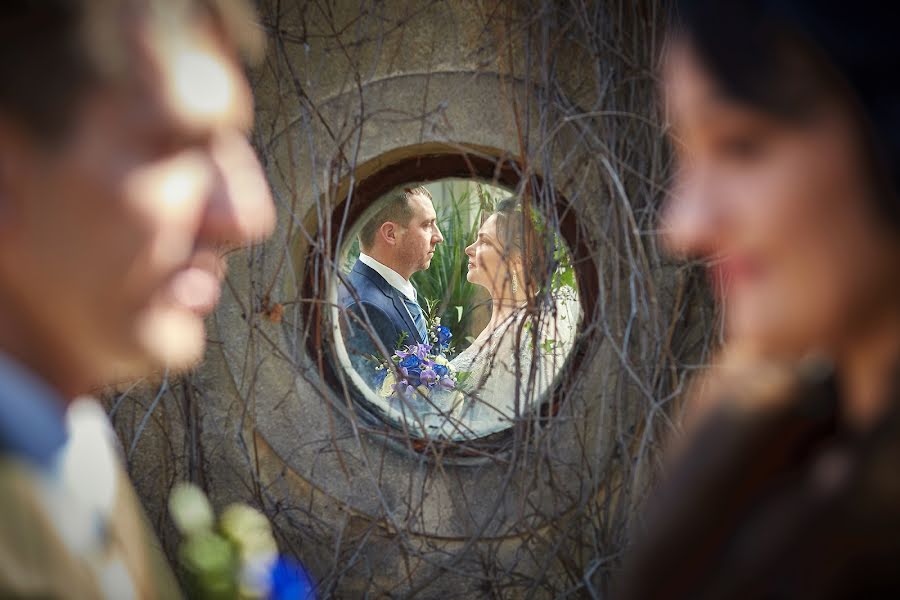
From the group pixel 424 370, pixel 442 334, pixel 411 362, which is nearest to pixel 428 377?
pixel 424 370

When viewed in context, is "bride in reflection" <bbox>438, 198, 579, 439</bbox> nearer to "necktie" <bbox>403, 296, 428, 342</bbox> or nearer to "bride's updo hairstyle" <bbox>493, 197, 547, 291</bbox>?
"bride's updo hairstyle" <bbox>493, 197, 547, 291</bbox>

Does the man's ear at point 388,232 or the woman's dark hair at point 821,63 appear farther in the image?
the man's ear at point 388,232

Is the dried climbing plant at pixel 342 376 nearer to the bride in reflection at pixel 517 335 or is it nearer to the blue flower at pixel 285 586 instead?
the bride in reflection at pixel 517 335

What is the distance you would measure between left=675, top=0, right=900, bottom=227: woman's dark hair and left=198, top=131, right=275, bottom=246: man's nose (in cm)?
40

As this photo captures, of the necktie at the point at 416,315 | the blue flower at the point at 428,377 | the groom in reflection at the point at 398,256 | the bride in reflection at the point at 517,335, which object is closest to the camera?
the bride in reflection at the point at 517,335

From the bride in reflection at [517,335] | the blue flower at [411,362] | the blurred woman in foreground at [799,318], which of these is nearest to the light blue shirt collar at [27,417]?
the blurred woman in foreground at [799,318]

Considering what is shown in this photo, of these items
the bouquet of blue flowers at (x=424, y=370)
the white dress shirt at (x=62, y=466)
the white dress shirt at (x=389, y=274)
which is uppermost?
the white dress shirt at (x=389, y=274)

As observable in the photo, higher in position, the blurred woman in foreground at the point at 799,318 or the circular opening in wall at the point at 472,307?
the circular opening in wall at the point at 472,307

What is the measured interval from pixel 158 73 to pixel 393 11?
1608mm

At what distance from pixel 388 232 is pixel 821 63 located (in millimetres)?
3777

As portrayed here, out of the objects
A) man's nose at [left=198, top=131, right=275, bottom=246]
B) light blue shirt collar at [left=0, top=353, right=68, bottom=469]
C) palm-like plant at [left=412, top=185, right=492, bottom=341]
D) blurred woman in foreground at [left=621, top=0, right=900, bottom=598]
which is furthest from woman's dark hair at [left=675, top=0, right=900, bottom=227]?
palm-like plant at [left=412, top=185, right=492, bottom=341]

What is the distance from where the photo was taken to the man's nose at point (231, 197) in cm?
79

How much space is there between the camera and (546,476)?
223 centimetres

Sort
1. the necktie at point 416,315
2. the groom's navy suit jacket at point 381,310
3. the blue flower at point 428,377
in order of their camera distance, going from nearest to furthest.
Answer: the blue flower at point 428,377
the groom's navy suit jacket at point 381,310
the necktie at point 416,315
